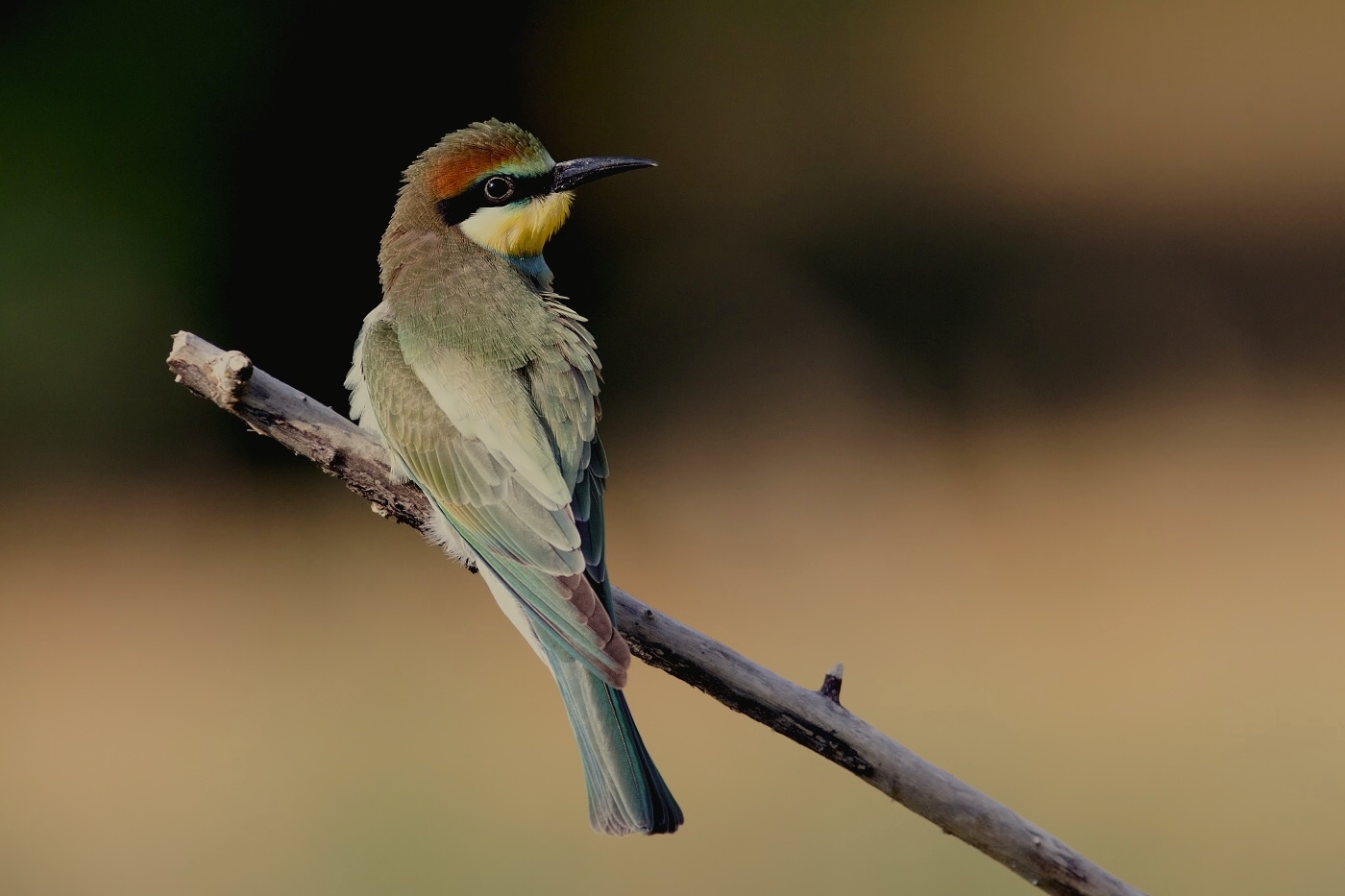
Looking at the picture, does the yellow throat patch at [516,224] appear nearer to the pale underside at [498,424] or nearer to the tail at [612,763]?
the pale underside at [498,424]

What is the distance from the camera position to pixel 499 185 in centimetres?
200

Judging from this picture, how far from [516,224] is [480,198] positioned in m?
0.07

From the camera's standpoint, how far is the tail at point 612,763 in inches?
61.4

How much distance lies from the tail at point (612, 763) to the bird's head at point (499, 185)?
2.20 ft

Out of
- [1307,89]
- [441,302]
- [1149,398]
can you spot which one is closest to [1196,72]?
[1307,89]

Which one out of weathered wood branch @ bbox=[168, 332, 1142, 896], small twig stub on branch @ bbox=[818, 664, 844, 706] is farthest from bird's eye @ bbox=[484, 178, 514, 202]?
small twig stub on branch @ bbox=[818, 664, 844, 706]

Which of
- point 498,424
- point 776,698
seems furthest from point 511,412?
point 776,698

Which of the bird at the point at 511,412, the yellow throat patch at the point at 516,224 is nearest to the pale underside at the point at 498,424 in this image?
the bird at the point at 511,412

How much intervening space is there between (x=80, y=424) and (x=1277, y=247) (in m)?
4.64

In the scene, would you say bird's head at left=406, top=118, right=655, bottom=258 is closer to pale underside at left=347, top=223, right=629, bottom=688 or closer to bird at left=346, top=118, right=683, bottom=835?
bird at left=346, top=118, right=683, bottom=835

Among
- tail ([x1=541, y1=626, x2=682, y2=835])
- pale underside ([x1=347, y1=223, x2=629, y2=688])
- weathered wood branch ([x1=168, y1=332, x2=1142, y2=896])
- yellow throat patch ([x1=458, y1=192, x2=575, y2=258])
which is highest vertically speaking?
yellow throat patch ([x1=458, y1=192, x2=575, y2=258])

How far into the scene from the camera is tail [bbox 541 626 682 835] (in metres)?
1.56

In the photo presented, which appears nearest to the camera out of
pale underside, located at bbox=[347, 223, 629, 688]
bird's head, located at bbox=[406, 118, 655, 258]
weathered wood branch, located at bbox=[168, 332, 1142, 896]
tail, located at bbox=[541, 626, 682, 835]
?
weathered wood branch, located at bbox=[168, 332, 1142, 896]

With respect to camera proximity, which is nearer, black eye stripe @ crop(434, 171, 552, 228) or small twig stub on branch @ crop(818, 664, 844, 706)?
small twig stub on branch @ crop(818, 664, 844, 706)
